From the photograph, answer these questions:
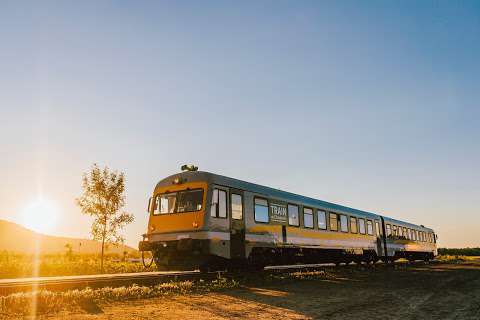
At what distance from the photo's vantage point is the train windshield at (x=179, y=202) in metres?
12.8

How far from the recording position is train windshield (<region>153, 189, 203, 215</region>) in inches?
503

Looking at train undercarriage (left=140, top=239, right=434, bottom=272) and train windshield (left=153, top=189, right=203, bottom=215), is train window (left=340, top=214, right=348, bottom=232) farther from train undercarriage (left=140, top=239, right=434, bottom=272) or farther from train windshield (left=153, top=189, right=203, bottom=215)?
train windshield (left=153, top=189, right=203, bottom=215)

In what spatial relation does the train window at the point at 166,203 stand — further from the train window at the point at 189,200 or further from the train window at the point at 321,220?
the train window at the point at 321,220

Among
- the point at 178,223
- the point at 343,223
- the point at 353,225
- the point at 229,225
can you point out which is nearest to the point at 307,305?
the point at 229,225

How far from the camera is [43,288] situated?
8.91m

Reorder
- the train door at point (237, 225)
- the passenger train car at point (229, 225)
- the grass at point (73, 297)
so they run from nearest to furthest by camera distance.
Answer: the grass at point (73, 297)
the passenger train car at point (229, 225)
the train door at point (237, 225)

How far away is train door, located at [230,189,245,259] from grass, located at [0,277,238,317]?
2500mm

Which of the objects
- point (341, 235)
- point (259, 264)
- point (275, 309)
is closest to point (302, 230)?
point (259, 264)

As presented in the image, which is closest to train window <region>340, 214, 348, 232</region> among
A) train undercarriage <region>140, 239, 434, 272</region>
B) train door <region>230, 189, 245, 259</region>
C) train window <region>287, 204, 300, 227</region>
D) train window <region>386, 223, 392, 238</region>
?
train undercarriage <region>140, 239, 434, 272</region>

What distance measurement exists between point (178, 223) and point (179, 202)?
30.1 inches

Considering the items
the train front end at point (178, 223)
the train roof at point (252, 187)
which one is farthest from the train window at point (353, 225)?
the train front end at point (178, 223)

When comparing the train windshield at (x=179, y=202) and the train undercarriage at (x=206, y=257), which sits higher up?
the train windshield at (x=179, y=202)

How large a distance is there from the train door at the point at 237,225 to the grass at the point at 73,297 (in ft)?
8.20

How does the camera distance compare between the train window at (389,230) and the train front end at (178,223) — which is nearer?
the train front end at (178,223)
